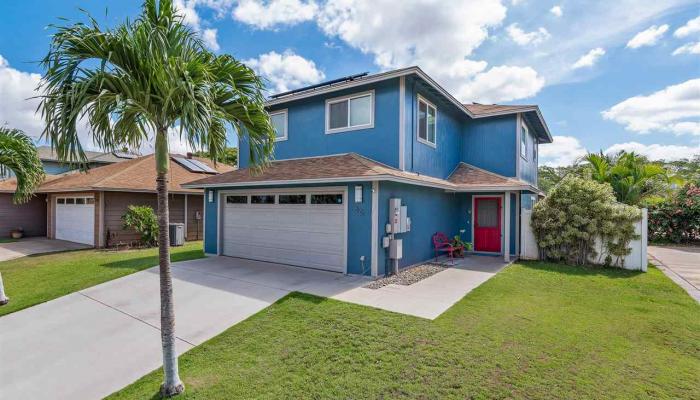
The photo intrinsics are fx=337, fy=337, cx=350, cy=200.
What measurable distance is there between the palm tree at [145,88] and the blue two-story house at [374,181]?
457 cm

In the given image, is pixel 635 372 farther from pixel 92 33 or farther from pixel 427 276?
pixel 92 33

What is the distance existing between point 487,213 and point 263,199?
8.06 meters

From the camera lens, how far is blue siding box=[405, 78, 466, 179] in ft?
31.9

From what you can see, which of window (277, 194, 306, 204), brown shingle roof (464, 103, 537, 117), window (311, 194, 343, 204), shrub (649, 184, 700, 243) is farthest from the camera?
shrub (649, 184, 700, 243)

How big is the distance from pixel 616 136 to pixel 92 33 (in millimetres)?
28148

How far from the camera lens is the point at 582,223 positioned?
385 inches

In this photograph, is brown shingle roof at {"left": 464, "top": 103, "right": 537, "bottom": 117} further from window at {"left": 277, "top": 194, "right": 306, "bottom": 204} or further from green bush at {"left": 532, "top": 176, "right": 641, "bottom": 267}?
window at {"left": 277, "top": 194, "right": 306, "bottom": 204}

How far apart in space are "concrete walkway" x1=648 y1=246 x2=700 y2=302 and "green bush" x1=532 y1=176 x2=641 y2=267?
137 centimetres

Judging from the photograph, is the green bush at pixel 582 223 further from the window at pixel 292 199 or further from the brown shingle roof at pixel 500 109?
the window at pixel 292 199

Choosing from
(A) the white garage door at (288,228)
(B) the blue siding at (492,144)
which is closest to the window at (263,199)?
(A) the white garage door at (288,228)

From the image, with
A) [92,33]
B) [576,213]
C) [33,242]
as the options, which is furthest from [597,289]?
[33,242]

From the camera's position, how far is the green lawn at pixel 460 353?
3666 millimetres

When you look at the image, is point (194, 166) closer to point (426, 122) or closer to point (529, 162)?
point (426, 122)

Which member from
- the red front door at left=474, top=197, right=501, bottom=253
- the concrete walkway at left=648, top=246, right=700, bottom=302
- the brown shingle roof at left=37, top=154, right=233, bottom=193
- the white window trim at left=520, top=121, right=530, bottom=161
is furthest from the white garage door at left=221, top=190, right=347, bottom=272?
the white window trim at left=520, top=121, right=530, bottom=161
